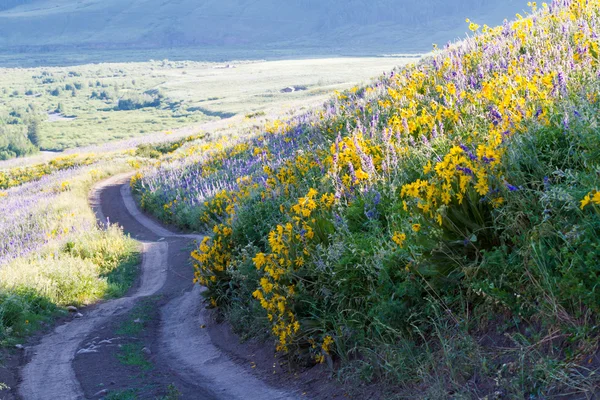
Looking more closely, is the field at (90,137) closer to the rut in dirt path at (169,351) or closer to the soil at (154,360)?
the rut in dirt path at (169,351)

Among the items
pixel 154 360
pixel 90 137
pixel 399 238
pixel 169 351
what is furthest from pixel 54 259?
pixel 90 137

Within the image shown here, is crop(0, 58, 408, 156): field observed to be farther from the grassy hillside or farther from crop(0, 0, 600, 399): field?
the grassy hillside

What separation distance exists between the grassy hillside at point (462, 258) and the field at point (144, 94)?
77.2 m

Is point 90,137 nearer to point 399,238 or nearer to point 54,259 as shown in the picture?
point 54,259

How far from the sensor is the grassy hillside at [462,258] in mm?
3828

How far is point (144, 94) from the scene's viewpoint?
480 feet

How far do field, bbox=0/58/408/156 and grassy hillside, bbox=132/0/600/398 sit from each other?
253 ft

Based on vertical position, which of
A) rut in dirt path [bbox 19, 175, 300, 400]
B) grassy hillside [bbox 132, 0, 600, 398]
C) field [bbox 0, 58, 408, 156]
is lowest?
rut in dirt path [bbox 19, 175, 300, 400]

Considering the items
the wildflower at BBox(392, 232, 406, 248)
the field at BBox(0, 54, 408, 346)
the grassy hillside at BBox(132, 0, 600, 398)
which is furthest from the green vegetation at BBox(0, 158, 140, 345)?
the wildflower at BBox(392, 232, 406, 248)

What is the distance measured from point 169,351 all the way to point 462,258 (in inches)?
172

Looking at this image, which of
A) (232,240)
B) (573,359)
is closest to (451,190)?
(573,359)

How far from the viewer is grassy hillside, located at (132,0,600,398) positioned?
3828mm

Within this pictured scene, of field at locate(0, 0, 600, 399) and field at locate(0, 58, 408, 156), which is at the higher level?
field at locate(0, 58, 408, 156)

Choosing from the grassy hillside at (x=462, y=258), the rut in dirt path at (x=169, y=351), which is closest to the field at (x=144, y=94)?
the rut in dirt path at (x=169, y=351)
